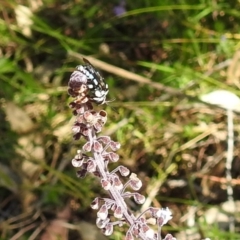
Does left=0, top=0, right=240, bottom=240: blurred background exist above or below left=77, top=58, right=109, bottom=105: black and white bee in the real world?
above

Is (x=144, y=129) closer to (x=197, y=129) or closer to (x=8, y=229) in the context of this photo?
(x=197, y=129)

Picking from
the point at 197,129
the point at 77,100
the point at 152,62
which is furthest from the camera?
the point at 152,62

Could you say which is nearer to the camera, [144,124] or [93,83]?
[93,83]

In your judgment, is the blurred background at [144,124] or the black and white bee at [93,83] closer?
the black and white bee at [93,83]

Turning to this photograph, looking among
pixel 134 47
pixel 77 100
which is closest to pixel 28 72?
pixel 134 47

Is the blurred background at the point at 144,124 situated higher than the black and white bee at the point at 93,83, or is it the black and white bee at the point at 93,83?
the blurred background at the point at 144,124
